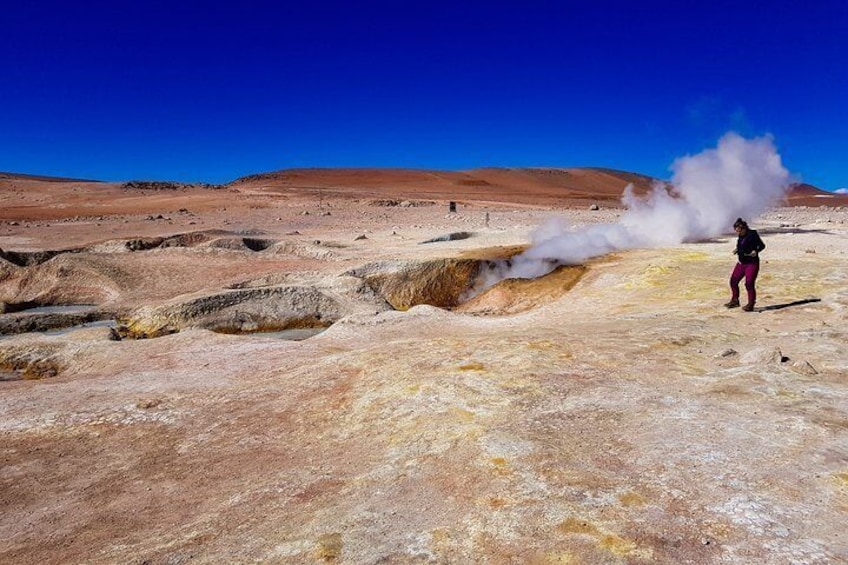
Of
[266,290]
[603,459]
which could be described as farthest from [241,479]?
[266,290]

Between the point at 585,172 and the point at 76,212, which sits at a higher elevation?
the point at 585,172

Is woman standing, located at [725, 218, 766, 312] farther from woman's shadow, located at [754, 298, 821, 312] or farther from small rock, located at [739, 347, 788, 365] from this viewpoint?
small rock, located at [739, 347, 788, 365]

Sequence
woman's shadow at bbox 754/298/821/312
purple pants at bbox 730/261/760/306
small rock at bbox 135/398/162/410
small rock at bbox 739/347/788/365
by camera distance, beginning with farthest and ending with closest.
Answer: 1. woman's shadow at bbox 754/298/821/312
2. purple pants at bbox 730/261/760/306
3. small rock at bbox 135/398/162/410
4. small rock at bbox 739/347/788/365

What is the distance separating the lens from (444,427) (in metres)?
5.16

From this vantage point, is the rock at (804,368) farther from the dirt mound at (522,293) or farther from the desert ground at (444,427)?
the dirt mound at (522,293)

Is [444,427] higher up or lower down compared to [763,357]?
lower down

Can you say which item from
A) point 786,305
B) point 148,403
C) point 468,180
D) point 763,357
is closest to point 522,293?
point 786,305

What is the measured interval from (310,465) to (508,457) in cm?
165

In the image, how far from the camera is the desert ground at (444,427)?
3582 mm

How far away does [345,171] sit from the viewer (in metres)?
81.8

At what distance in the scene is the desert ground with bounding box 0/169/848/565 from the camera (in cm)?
358

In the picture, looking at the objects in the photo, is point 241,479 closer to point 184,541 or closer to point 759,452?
point 184,541

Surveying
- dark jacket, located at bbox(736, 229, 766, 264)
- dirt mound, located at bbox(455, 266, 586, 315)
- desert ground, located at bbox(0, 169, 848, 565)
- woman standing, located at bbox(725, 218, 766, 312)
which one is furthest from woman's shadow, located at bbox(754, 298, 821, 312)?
dirt mound, located at bbox(455, 266, 586, 315)

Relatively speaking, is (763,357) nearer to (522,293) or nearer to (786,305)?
(786,305)
